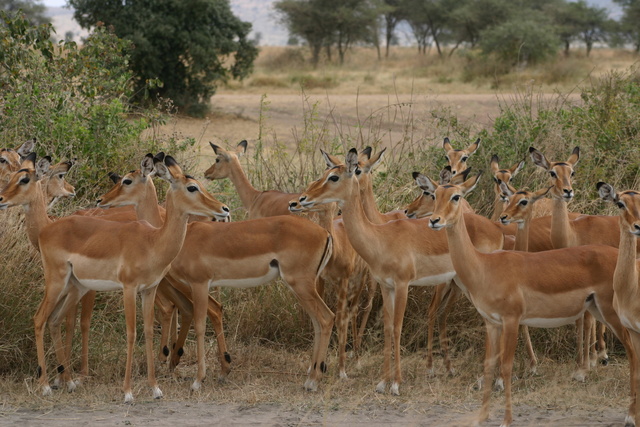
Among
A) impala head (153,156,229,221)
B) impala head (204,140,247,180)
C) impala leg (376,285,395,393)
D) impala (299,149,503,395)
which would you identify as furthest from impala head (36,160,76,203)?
impala leg (376,285,395,393)

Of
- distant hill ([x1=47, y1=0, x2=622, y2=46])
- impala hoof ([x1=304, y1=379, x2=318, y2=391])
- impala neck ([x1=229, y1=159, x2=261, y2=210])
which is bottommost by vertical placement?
distant hill ([x1=47, y1=0, x2=622, y2=46])

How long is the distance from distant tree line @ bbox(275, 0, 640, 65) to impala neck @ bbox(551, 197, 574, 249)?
71.9 ft

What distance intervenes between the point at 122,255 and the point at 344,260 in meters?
1.85

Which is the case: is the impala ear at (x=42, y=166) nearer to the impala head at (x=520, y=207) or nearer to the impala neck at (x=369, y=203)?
A: the impala neck at (x=369, y=203)

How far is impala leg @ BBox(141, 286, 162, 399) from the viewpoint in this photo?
618 centimetres

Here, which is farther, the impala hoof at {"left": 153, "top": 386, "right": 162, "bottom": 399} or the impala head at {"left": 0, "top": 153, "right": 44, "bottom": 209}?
the impala head at {"left": 0, "top": 153, "right": 44, "bottom": 209}

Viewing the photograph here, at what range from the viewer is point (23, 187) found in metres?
6.47

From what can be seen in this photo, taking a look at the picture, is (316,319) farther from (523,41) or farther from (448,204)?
A: (523,41)

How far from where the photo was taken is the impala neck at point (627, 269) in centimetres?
533

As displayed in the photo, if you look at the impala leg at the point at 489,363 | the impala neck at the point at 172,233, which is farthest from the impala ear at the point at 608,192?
the impala neck at the point at 172,233

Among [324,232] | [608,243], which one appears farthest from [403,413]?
[608,243]

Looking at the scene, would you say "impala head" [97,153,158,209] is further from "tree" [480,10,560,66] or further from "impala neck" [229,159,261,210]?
"tree" [480,10,560,66]

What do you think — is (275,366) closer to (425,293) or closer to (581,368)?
(425,293)

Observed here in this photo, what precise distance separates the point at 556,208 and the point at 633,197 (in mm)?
1849
